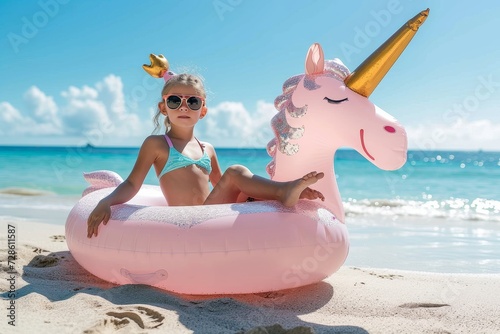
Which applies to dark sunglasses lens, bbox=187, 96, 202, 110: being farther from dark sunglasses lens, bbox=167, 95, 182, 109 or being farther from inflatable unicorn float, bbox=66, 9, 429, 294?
inflatable unicorn float, bbox=66, 9, 429, 294

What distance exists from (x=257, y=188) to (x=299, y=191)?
1.08ft

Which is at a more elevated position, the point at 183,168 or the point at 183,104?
the point at 183,104

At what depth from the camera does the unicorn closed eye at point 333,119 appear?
289 centimetres

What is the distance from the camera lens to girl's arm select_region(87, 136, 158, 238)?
117 inches

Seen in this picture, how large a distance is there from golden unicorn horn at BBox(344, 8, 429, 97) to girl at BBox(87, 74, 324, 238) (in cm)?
71

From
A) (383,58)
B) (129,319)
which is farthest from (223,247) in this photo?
(383,58)

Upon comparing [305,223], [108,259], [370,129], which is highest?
[370,129]

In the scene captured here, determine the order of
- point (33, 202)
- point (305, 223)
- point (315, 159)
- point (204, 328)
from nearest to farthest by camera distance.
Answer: point (204, 328) → point (305, 223) → point (315, 159) → point (33, 202)

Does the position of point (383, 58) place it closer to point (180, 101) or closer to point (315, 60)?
point (315, 60)

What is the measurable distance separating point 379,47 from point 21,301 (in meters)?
2.36

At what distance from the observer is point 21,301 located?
2.59 meters

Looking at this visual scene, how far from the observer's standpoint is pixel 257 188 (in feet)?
9.91

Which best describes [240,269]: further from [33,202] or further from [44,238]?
[33,202]

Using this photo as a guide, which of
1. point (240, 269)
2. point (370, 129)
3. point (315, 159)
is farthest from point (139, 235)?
point (370, 129)
